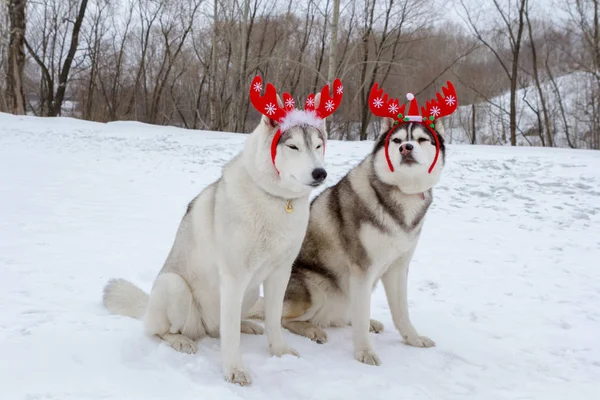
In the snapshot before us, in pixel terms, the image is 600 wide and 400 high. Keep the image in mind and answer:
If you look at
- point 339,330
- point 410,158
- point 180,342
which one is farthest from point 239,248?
point 339,330

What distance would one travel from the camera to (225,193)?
270 cm

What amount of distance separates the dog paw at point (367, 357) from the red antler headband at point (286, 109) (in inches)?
54.8

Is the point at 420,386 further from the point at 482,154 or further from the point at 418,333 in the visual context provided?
the point at 482,154

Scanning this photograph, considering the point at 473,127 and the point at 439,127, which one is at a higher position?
the point at 473,127

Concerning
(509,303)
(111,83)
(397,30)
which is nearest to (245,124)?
(397,30)

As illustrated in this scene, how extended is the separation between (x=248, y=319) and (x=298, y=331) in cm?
40

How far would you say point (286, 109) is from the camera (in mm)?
2641

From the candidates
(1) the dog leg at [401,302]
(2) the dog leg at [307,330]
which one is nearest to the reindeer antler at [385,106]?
(1) the dog leg at [401,302]

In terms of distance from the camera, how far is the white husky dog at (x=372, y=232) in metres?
3.01

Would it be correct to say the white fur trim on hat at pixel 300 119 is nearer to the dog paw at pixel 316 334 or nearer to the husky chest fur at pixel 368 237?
the husky chest fur at pixel 368 237

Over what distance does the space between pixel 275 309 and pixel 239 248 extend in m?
0.53

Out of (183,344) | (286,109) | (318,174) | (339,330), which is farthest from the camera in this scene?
(339,330)

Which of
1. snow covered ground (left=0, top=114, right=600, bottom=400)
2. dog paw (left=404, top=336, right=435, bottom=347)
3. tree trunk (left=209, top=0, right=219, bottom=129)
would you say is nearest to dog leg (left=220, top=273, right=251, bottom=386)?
snow covered ground (left=0, top=114, right=600, bottom=400)

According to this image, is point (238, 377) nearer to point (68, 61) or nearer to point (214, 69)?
point (214, 69)
